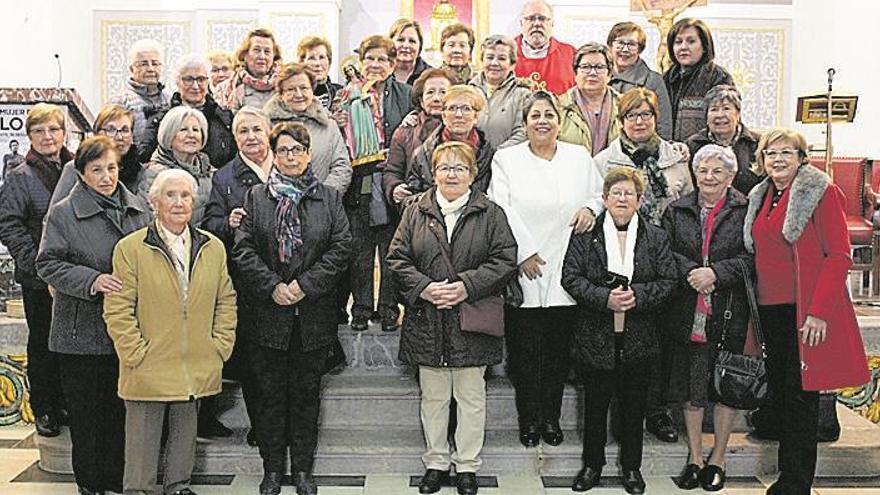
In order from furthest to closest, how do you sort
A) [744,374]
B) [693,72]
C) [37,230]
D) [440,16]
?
[440,16]
[693,72]
[37,230]
[744,374]

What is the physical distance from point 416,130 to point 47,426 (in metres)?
2.23

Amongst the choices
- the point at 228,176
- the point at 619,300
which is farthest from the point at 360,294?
the point at 619,300

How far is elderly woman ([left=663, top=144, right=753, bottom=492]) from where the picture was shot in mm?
4262

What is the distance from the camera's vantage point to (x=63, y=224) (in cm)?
400

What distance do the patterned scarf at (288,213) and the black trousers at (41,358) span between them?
1.38m

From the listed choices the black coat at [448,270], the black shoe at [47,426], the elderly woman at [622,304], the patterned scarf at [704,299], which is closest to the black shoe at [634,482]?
the elderly woman at [622,304]

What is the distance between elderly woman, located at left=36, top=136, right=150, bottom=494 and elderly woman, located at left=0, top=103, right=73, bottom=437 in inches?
26.4

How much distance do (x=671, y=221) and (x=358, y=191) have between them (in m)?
1.57

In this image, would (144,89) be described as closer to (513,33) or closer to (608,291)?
(608,291)

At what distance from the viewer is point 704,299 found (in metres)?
4.34

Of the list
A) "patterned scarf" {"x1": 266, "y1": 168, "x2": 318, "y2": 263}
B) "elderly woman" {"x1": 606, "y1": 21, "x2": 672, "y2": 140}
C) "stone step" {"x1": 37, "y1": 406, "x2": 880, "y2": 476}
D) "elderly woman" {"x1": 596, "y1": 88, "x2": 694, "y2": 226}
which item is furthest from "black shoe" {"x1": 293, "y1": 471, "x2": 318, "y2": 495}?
"elderly woman" {"x1": 606, "y1": 21, "x2": 672, "y2": 140}

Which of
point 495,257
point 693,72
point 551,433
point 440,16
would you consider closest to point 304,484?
point 551,433

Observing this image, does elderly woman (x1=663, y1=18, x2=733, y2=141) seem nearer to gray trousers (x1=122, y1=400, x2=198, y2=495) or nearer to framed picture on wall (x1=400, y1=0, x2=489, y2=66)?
gray trousers (x1=122, y1=400, x2=198, y2=495)

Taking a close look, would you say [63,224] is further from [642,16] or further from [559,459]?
[642,16]
